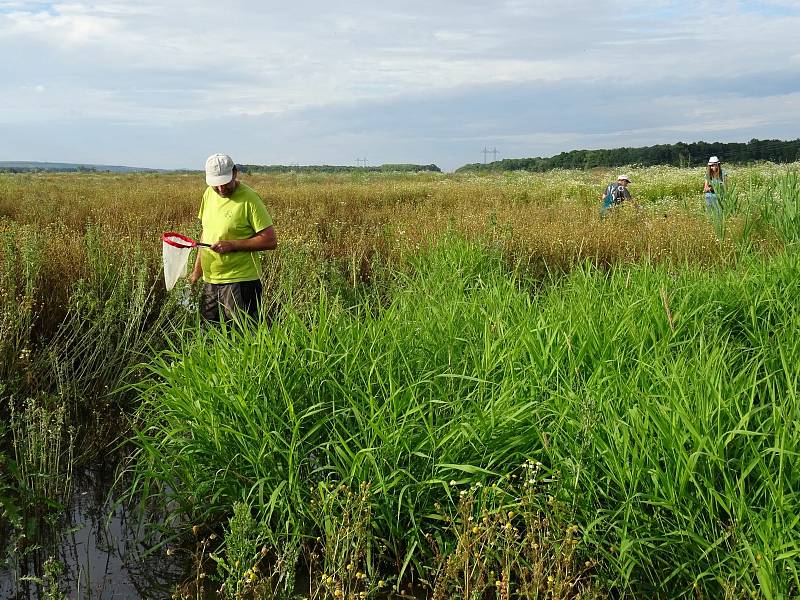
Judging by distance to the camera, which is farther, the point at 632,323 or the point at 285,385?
the point at 632,323

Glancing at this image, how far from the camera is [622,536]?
8.34ft

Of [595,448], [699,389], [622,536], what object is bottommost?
[622,536]

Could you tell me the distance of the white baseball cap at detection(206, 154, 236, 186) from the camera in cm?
451

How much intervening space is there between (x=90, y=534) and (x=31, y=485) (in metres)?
0.40

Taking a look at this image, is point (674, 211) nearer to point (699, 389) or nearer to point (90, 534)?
point (699, 389)

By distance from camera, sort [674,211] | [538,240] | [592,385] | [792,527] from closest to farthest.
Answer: [792,527]
[592,385]
[538,240]
[674,211]

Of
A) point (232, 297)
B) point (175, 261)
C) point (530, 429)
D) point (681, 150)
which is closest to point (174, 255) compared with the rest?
point (175, 261)

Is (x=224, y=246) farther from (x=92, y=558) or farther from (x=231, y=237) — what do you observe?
(x=92, y=558)

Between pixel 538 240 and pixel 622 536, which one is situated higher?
pixel 538 240

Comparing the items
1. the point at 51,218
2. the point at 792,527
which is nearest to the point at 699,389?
the point at 792,527

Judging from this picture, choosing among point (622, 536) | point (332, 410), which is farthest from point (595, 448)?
point (332, 410)

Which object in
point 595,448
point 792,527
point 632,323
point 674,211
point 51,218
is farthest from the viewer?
point 51,218

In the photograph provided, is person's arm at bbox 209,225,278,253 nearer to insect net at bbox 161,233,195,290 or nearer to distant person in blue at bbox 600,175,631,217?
insect net at bbox 161,233,195,290

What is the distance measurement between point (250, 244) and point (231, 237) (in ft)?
0.57
